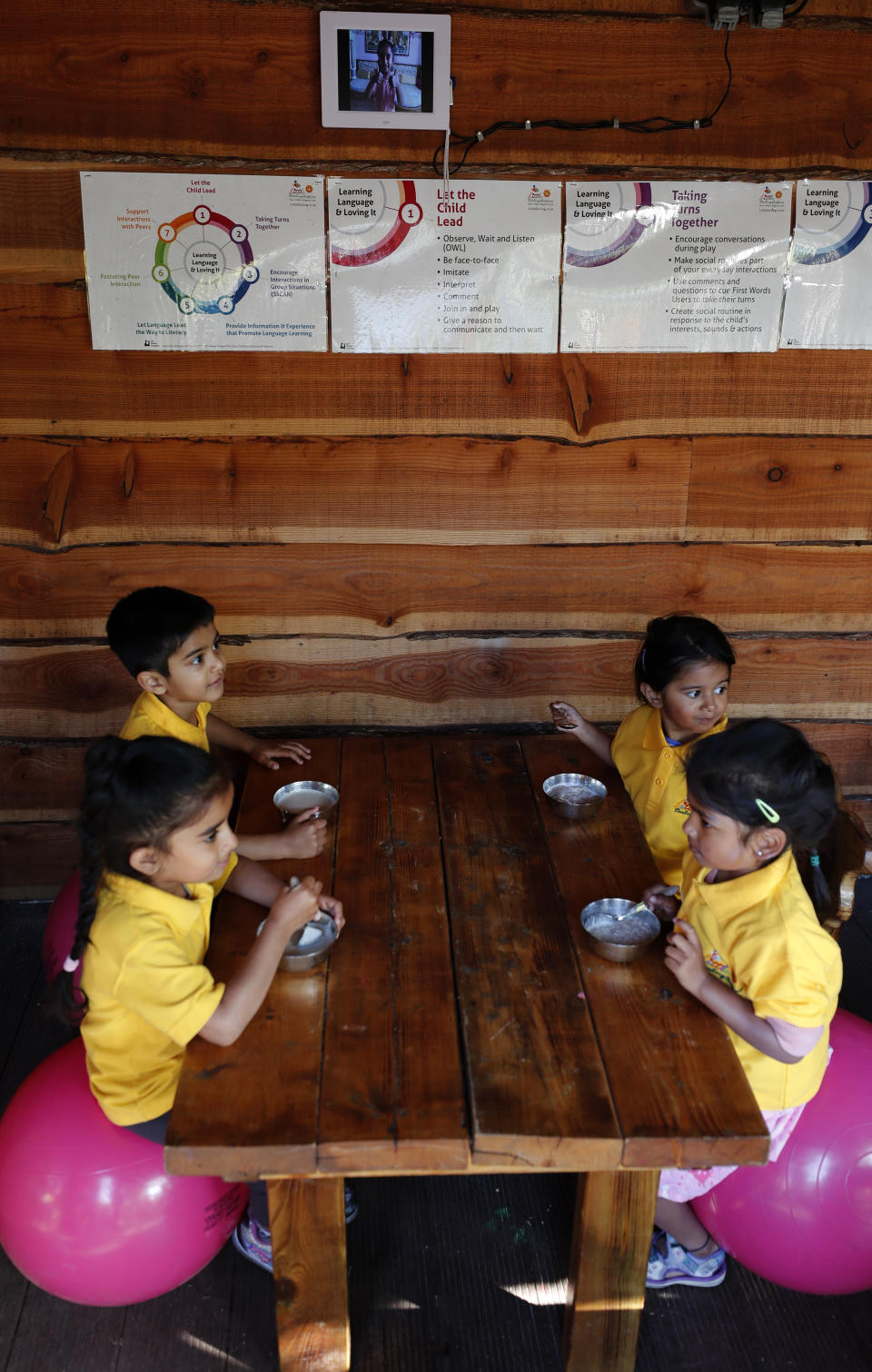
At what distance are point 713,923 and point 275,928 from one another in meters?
0.93

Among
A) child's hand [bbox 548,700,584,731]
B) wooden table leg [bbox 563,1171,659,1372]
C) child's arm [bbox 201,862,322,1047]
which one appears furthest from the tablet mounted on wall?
wooden table leg [bbox 563,1171,659,1372]

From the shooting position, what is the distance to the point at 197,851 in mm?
2035

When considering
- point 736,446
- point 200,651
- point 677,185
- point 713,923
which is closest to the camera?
point 713,923

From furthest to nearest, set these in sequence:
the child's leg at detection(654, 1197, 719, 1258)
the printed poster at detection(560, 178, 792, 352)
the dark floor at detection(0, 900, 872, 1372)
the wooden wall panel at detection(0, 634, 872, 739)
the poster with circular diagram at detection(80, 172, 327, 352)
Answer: the wooden wall panel at detection(0, 634, 872, 739), the printed poster at detection(560, 178, 792, 352), the poster with circular diagram at detection(80, 172, 327, 352), the child's leg at detection(654, 1197, 719, 1258), the dark floor at detection(0, 900, 872, 1372)

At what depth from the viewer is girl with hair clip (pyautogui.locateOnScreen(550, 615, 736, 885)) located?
9.14 ft

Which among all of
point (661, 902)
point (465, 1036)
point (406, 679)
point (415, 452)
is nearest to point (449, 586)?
point (406, 679)

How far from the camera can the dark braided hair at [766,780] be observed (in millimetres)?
2027

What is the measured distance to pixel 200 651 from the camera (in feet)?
9.34

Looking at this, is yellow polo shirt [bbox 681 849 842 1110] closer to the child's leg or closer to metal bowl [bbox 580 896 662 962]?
metal bowl [bbox 580 896 662 962]

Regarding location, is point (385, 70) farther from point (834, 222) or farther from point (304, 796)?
point (304, 796)

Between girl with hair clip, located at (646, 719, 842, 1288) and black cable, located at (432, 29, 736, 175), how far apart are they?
2.16 metres

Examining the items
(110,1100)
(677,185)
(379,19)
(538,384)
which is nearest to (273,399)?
(538,384)

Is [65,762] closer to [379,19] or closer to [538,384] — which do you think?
[538,384]

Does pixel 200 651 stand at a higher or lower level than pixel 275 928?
higher
